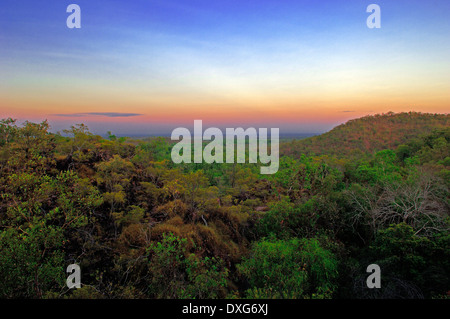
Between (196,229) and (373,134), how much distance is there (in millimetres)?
69253

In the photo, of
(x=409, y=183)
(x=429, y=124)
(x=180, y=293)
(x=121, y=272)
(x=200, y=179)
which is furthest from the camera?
(x=429, y=124)

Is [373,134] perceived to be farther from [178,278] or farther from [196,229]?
[178,278]

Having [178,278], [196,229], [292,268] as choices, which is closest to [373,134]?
[292,268]

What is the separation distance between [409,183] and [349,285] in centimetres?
793

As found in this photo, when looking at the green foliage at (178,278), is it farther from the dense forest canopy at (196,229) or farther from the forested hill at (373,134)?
the forested hill at (373,134)

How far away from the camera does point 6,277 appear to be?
270 inches

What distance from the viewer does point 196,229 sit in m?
13.7

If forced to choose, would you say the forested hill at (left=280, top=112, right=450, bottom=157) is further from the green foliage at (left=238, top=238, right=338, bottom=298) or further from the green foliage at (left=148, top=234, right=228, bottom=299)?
the green foliage at (left=148, top=234, right=228, bottom=299)

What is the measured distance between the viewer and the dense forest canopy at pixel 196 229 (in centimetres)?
862

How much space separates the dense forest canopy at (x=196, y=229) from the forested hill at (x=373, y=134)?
38864 millimetres

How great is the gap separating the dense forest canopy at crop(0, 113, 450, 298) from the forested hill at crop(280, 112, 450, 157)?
128ft
